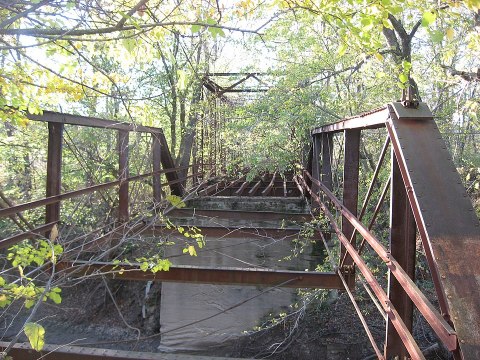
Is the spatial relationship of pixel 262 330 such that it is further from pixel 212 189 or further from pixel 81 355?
pixel 81 355

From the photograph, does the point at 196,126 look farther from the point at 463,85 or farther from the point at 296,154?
the point at 463,85

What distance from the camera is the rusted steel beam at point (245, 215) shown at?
27.8ft

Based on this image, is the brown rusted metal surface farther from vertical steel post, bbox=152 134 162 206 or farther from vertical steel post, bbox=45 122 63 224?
vertical steel post, bbox=152 134 162 206

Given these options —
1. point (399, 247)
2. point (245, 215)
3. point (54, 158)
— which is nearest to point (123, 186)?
point (54, 158)

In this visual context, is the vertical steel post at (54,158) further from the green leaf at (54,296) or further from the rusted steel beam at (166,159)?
the rusted steel beam at (166,159)

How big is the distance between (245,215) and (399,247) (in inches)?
217

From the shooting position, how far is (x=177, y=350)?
1009cm

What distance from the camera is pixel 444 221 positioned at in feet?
7.16

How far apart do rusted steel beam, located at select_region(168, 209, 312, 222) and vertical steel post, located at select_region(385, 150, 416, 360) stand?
5285 mm

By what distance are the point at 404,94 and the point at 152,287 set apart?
34.2ft

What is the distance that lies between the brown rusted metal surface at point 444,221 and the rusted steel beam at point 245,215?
5.78 metres

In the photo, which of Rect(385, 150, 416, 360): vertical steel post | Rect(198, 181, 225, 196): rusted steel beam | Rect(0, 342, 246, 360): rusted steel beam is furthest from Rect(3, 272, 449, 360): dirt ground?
Rect(385, 150, 416, 360): vertical steel post

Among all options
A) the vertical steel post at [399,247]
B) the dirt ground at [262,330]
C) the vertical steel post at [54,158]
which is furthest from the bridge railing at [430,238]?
the dirt ground at [262,330]

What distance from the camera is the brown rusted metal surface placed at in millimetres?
1801
